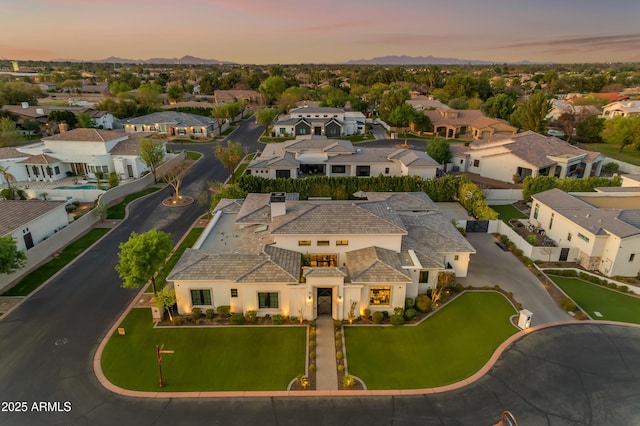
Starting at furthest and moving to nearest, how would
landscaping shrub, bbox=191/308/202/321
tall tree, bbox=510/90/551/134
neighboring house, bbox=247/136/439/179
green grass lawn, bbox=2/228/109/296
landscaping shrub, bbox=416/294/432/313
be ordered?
tall tree, bbox=510/90/551/134 < neighboring house, bbox=247/136/439/179 < green grass lawn, bbox=2/228/109/296 < landscaping shrub, bbox=416/294/432/313 < landscaping shrub, bbox=191/308/202/321

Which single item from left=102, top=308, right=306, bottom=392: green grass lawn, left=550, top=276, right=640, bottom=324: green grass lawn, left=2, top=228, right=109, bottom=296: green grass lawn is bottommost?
left=550, top=276, right=640, bottom=324: green grass lawn

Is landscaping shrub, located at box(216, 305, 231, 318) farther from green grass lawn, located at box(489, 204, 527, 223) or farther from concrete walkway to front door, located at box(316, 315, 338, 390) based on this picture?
green grass lawn, located at box(489, 204, 527, 223)

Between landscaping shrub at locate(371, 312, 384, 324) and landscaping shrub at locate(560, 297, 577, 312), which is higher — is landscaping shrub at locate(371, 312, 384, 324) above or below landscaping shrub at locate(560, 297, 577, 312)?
above

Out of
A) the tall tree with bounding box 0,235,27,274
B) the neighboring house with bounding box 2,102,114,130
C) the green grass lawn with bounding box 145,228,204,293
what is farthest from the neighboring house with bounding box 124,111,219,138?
the tall tree with bounding box 0,235,27,274

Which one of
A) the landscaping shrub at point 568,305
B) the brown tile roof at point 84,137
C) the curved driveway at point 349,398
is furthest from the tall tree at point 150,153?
the landscaping shrub at point 568,305

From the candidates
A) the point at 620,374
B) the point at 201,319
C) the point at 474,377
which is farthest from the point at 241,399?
the point at 620,374

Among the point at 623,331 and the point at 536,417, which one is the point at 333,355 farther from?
the point at 623,331

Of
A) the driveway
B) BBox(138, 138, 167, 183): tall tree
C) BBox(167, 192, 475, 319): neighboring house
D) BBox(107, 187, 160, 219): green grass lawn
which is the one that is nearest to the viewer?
BBox(167, 192, 475, 319): neighboring house

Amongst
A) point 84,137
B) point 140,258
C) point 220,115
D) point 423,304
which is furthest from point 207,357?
point 220,115
